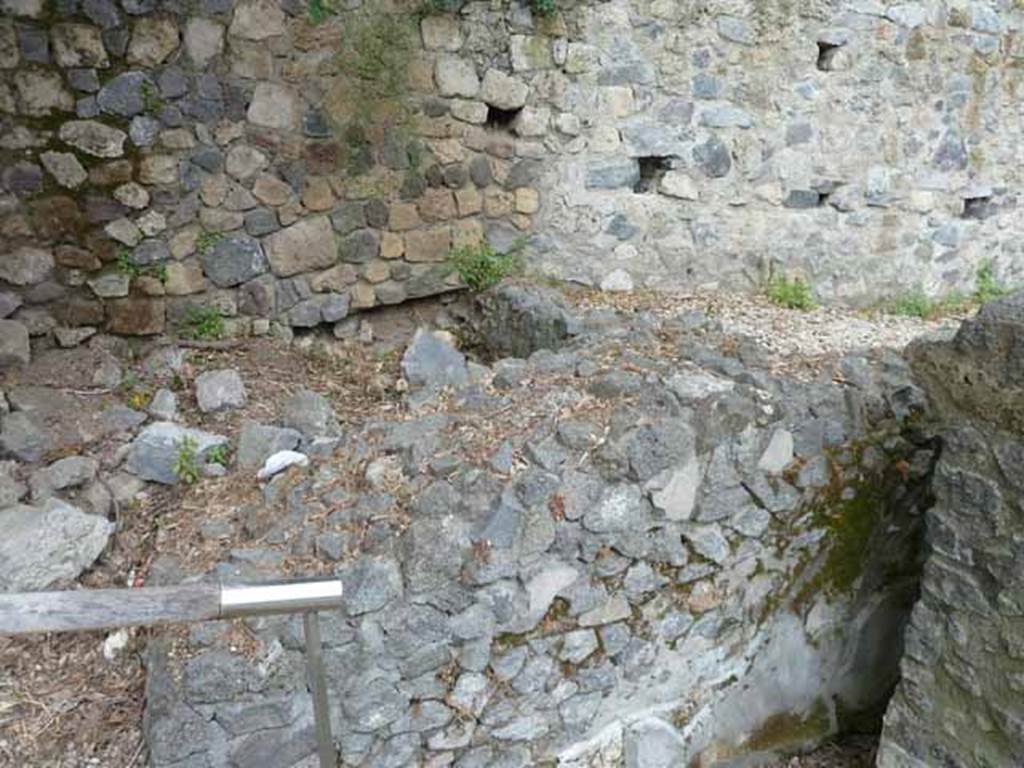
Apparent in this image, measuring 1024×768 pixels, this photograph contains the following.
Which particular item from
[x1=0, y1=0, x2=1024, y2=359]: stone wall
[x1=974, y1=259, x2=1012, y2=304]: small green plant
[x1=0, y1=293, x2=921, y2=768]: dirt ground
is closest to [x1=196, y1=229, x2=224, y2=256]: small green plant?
[x1=0, y1=0, x2=1024, y2=359]: stone wall

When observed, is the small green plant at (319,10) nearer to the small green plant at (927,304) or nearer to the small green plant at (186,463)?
the small green plant at (186,463)

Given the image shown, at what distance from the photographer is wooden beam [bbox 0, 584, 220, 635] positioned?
57.9 inches

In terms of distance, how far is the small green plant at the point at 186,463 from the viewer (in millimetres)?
2736

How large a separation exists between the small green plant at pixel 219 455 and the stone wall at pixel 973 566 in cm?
207

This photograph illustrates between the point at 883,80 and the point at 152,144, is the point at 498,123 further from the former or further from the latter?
the point at 883,80

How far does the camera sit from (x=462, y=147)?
399cm

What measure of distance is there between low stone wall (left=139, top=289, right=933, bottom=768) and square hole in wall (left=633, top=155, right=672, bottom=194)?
1398 millimetres

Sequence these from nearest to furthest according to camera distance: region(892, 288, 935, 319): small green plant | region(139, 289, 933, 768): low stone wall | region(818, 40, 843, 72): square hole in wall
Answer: region(139, 289, 933, 768): low stone wall
region(818, 40, 843, 72): square hole in wall
region(892, 288, 935, 319): small green plant

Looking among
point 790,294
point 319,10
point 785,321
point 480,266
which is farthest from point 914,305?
point 319,10

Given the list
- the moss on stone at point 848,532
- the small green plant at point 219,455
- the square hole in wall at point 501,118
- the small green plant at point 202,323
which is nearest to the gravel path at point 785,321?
the moss on stone at point 848,532

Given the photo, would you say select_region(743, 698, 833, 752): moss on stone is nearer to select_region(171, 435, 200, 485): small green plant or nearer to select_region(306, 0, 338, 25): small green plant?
select_region(171, 435, 200, 485): small green plant

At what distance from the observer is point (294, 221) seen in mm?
3740

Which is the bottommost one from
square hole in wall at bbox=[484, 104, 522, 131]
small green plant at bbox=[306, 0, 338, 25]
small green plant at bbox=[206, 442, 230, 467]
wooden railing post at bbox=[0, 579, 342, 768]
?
small green plant at bbox=[206, 442, 230, 467]

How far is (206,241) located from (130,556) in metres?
1.52
